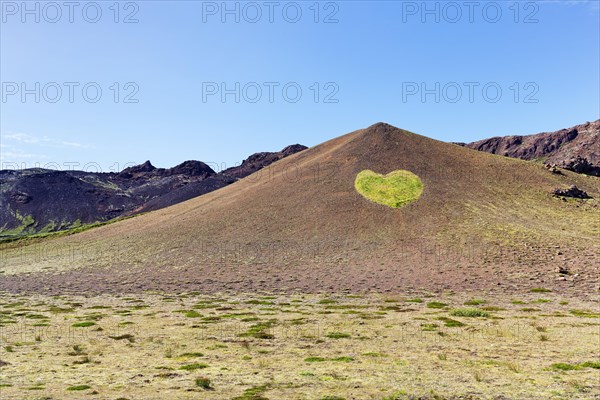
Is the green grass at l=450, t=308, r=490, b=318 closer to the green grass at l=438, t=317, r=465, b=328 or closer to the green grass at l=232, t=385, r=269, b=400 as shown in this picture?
the green grass at l=438, t=317, r=465, b=328

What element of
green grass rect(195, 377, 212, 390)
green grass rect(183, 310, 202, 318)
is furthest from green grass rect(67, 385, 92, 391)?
green grass rect(183, 310, 202, 318)

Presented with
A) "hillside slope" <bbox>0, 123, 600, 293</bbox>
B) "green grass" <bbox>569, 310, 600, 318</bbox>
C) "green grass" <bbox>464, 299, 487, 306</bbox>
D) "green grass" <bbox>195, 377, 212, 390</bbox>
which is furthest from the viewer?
"hillside slope" <bbox>0, 123, 600, 293</bbox>

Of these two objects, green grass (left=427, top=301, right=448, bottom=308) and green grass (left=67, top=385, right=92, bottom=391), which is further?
green grass (left=427, top=301, right=448, bottom=308)

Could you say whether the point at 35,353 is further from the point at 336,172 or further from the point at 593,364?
the point at 336,172

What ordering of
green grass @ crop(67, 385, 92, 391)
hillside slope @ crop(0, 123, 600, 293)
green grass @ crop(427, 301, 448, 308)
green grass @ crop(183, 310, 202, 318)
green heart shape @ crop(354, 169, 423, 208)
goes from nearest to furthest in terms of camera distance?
→ 1. green grass @ crop(67, 385, 92, 391)
2. green grass @ crop(183, 310, 202, 318)
3. green grass @ crop(427, 301, 448, 308)
4. hillside slope @ crop(0, 123, 600, 293)
5. green heart shape @ crop(354, 169, 423, 208)

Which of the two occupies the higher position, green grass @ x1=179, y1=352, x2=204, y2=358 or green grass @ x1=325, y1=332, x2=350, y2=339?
green grass @ x1=179, y1=352, x2=204, y2=358

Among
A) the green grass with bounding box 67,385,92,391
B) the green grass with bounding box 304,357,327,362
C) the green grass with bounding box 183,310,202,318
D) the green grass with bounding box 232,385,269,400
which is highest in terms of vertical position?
the green grass with bounding box 67,385,92,391

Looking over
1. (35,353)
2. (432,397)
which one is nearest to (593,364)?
(432,397)

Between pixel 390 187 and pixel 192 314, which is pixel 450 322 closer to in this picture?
pixel 192 314

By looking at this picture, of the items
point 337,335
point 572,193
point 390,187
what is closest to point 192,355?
point 337,335
